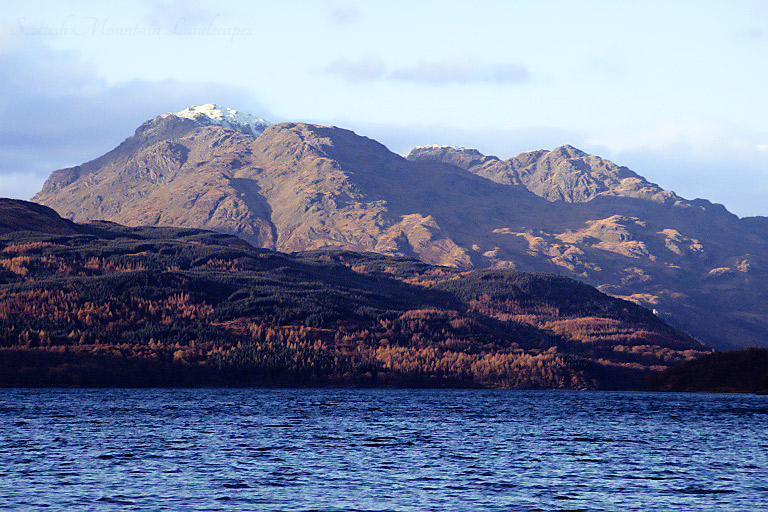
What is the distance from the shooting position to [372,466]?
324 ft

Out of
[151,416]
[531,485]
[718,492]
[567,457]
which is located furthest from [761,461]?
[151,416]

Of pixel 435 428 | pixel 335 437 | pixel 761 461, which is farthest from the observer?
pixel 435 428

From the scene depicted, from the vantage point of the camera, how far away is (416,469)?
3802 inches

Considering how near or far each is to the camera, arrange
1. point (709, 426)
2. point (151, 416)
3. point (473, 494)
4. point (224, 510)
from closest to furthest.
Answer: point (224, 510), point (473, 494), point (709, 426), point (151, 416)

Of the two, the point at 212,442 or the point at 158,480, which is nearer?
the point at 158,480

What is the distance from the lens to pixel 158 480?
85188 mm

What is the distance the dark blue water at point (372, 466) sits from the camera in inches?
2945

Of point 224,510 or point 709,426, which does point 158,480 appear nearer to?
point 224,510

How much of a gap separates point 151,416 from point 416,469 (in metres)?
98.7

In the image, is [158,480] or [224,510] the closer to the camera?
[224,510]

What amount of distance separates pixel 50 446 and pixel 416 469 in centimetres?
4842

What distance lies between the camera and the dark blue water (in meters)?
74.8

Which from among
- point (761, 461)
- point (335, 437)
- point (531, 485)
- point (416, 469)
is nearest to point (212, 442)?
point (335, 437)

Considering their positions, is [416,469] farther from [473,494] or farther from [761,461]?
[761,461]
